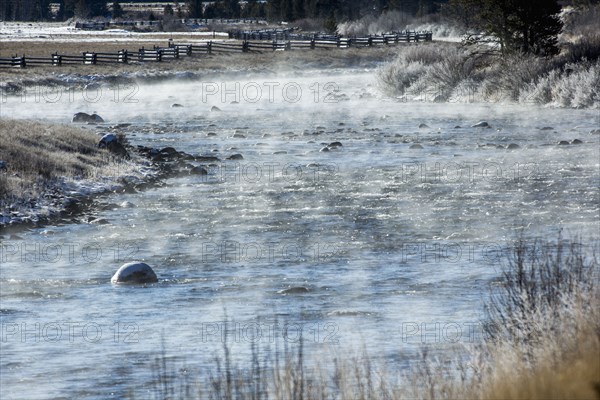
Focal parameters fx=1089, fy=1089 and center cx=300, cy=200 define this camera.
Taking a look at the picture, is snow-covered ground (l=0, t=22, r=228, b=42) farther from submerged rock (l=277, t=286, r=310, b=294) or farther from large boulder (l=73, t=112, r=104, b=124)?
submerged rock (l=277, t=286, r=310, b=294)

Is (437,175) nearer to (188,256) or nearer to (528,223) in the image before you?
(528,223)

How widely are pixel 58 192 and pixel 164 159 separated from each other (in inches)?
239

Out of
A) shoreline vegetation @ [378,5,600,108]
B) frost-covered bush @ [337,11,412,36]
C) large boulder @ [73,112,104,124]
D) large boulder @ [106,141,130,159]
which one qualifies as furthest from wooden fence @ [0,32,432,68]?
large boulder @ [106,141,130,159]

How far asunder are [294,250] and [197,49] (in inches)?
2244

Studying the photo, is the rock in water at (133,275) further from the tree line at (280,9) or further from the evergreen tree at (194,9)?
the evergreen tree at (194,9)

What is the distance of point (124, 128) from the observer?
32562mm

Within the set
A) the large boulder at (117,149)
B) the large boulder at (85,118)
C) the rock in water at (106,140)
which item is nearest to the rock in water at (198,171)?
the large boulder at (117,149)

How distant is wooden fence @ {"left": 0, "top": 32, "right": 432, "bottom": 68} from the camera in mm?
57219

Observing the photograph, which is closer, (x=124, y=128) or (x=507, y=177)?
(x=507, y=177)

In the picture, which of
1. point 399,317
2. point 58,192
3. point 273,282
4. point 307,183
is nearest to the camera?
point 399,317

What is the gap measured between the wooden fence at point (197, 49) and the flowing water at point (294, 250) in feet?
93.8

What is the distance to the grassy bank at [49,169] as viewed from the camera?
17.8 metres

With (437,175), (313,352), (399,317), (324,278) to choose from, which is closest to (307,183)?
(437,175)

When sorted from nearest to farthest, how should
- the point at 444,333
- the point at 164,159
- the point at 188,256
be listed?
the point at 444,333
the point at 188,256
the point at 164,159
